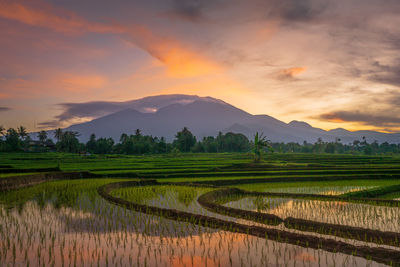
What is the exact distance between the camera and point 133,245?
22.8ft

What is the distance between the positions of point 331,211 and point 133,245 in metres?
7.66

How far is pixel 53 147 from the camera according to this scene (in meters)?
81.2

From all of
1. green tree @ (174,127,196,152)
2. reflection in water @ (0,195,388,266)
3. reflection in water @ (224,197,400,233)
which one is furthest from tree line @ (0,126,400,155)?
reflection in water @ (0,195,388,266)

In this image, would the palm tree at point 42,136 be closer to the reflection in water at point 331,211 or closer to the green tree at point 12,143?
the green tree at point 12,143

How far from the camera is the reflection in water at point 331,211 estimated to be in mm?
9264

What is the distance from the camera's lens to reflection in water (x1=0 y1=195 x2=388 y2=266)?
6.00 metres

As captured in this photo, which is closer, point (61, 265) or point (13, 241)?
point (61, 265)

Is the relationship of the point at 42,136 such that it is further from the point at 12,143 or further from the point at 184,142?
the point at 184,142

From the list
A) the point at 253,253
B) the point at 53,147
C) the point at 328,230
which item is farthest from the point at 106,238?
the point at 53,147

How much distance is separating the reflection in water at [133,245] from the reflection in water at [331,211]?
3358 mm

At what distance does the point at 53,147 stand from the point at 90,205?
7884 centimetres

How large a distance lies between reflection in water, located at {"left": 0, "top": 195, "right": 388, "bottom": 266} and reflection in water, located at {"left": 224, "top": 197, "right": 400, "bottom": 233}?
3358mm

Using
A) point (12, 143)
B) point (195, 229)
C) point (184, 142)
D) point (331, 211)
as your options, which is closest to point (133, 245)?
point (195, 229)

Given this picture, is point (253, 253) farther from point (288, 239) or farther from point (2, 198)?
point (2, 198)
